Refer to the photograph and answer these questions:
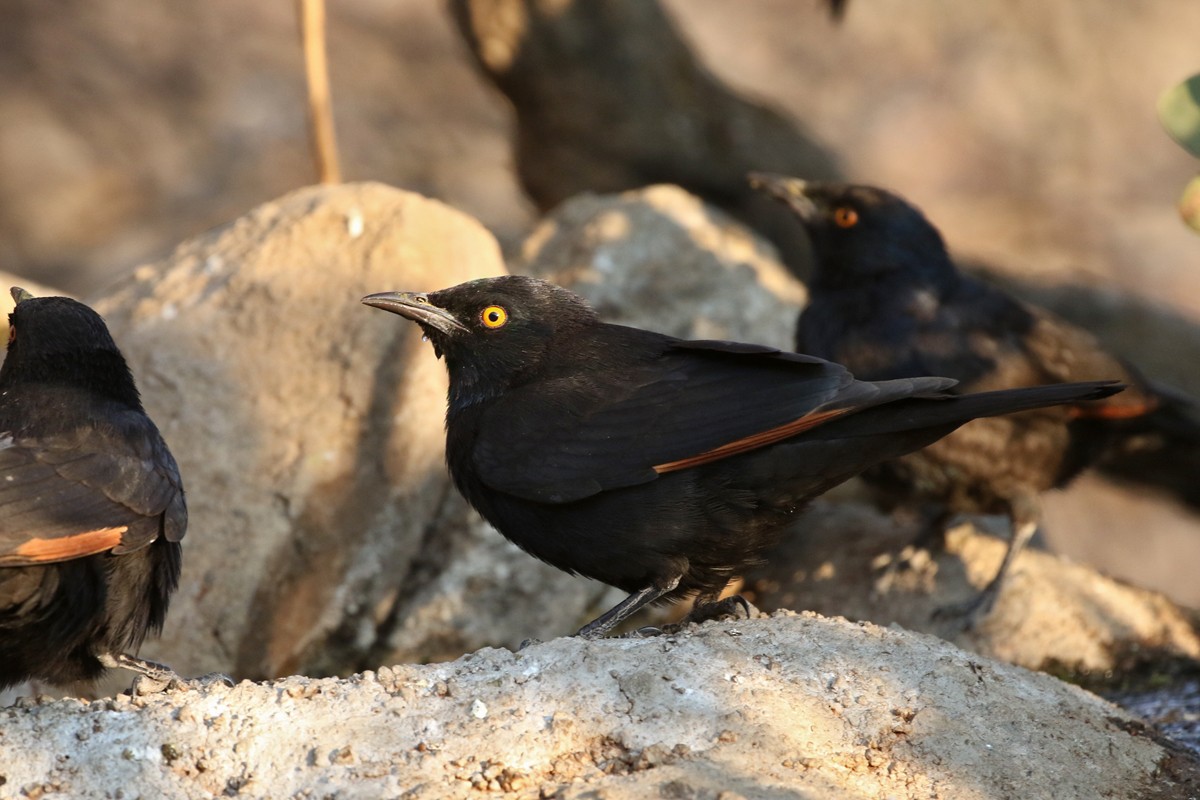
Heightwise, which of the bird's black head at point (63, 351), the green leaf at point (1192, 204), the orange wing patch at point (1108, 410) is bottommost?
the orange wing patch at point (1108, 410)

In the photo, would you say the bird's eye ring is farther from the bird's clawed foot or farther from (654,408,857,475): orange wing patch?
(654,408,857,475): orange wing patch

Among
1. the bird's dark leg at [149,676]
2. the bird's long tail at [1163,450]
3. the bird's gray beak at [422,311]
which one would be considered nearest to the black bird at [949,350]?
the bird's long tail at [1163,450]

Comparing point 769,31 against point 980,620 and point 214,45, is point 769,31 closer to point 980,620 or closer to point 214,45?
point 214,45

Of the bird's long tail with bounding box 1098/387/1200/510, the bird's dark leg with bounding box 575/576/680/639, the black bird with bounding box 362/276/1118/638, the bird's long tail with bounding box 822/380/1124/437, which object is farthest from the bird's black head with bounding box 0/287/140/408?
the bird's long tail with bounding box 1098/387/1200/510

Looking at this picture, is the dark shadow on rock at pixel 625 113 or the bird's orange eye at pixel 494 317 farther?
the dark shadow on rock at pixel 625 113

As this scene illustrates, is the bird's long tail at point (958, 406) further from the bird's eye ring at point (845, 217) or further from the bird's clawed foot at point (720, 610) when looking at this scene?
the bird's eye ring at point (845, 217)

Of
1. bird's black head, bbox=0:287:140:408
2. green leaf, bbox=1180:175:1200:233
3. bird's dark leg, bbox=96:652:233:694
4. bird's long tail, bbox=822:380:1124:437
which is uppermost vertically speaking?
green leaf, bbox=1180:175:1200:233

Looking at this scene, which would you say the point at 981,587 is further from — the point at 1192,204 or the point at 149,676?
the point at 149,676
